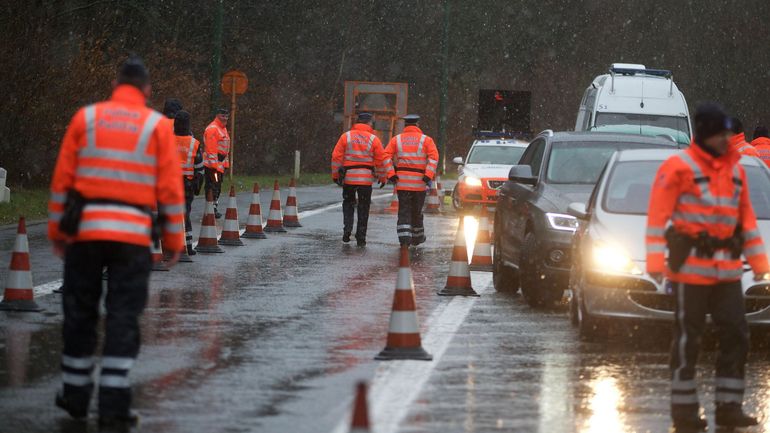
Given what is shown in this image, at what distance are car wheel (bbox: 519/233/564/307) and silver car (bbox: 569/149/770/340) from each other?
134cm

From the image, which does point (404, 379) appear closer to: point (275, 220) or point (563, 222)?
point (563, 222)

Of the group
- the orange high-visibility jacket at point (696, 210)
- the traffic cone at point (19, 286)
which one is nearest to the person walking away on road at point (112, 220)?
the orange high-visibility jacket at point (696, 210)

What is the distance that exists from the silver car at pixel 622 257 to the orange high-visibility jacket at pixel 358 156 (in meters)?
8.39

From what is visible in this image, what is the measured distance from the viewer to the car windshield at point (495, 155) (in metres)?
31.8

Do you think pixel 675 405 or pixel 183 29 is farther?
pixel 183 29

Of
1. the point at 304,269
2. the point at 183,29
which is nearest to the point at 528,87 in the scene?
the point at 183,29

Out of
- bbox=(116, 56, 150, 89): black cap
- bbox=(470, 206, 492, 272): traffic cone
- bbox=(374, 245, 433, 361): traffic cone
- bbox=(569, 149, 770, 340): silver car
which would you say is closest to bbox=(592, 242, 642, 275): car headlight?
bbox=(569, 149, 770, 340): silver car

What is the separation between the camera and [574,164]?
15352 millimetres

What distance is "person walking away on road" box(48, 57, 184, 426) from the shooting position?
770 centimetres

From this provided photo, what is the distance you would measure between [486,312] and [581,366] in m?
3.18

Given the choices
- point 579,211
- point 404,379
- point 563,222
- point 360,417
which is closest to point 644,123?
point 563,222

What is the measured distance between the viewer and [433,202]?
100 feet

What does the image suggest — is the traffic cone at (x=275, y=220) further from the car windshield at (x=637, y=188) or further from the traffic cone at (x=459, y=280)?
the car windshield at (x=637, y=188)

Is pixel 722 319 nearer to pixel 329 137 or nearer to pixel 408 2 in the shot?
pixel 329 137
